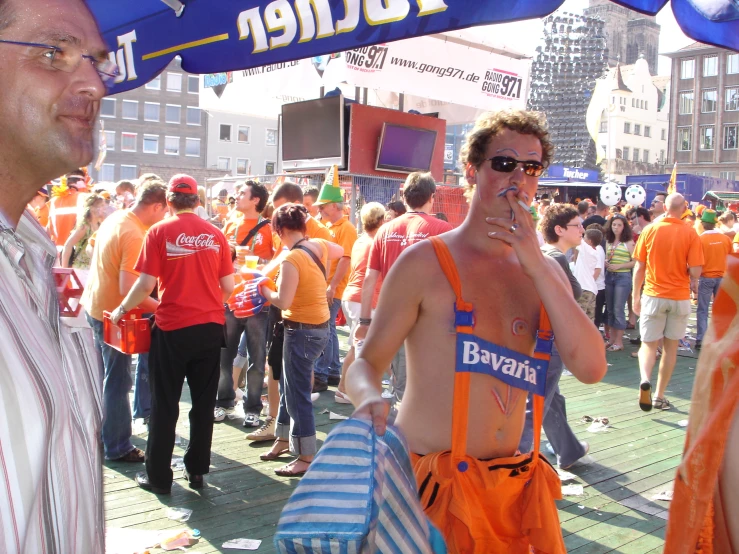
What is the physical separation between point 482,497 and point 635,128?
3383 inches

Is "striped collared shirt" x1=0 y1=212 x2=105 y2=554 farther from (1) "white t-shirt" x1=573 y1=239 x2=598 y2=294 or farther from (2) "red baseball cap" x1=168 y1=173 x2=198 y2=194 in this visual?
(1) "white t-shirt" x1=573 y1=239 x2=598 y2=294

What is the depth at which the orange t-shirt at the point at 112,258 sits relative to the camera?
5227mm

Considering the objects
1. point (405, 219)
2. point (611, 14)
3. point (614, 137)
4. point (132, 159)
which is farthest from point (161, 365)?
point (611, 14)

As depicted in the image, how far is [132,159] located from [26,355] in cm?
7509

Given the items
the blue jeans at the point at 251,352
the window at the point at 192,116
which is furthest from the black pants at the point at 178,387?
the window at the point at 192,116

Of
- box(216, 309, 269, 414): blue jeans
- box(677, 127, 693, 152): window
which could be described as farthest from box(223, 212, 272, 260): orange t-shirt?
box(677, 127, 693, 152): window

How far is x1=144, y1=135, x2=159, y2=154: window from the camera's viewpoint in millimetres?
71125

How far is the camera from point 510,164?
7.27 ft

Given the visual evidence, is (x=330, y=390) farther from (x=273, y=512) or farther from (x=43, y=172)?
(x=43, y=172)

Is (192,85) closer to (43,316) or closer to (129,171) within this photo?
(129,171)

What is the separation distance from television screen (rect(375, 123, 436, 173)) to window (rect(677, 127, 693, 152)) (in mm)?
67946

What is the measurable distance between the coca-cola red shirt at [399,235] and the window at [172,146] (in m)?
70.9

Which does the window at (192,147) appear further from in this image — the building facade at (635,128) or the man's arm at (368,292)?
the man's arm at (368,292)

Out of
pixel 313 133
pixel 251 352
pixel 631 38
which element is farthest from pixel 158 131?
pixel 631 38
